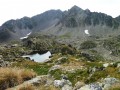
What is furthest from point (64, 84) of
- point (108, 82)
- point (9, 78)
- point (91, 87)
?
point (9, 78)

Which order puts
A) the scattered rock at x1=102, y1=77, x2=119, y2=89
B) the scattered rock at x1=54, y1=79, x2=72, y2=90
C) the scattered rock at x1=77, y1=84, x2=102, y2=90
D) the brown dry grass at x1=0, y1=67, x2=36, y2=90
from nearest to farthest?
the scattered rock at x1=77, y1=84, x2=102, y2=90, the scattered rock at x1=102, y1=77, x2=119, y2=89, the scattered rock at x1=54, y1=79, x2=72, y2=90, the brown dry grass at x1=0, y1=67, x2=36, y2=90

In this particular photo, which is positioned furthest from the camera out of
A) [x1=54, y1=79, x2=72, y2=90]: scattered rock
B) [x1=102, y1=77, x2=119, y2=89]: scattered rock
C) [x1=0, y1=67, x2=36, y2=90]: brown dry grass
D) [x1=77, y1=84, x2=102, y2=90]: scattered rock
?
[x1=0, y1=67, x2=36, y2=90]: brown dry grass

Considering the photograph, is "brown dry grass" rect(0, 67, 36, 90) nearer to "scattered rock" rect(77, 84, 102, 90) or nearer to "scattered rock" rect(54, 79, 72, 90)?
"scattered rock" rect(54, 79, 72, 90)

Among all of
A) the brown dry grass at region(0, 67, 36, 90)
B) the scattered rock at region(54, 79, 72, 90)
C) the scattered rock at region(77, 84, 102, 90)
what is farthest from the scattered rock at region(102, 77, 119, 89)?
the brown dry grass at region(0, 67, 36, 90)

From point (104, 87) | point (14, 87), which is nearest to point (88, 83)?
point (104, 87)

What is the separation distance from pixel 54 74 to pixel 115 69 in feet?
16.0

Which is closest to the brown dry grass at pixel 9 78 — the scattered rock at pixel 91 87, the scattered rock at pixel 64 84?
the scattered rock at pixel 64 84


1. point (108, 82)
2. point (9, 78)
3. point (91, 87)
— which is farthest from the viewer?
point (9, 78)

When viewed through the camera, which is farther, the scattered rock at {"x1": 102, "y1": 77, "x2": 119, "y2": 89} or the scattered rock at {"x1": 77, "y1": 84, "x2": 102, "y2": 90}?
the scattered rock at {"x1": 102, "y1": 77, "x2": 119, "y2": 89}

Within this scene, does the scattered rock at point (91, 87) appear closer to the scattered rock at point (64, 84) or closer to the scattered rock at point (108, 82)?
the scattered rock at point (108, 82)

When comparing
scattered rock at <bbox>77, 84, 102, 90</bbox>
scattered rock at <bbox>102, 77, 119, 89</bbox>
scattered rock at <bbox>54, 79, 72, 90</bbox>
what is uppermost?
scattered rock at <bbox>102, 77, 119, 89</bbox>

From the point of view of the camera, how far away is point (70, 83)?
1775cm

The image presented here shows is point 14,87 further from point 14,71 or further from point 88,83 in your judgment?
point 88,83

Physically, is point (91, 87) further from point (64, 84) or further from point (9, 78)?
point (9, 78)
